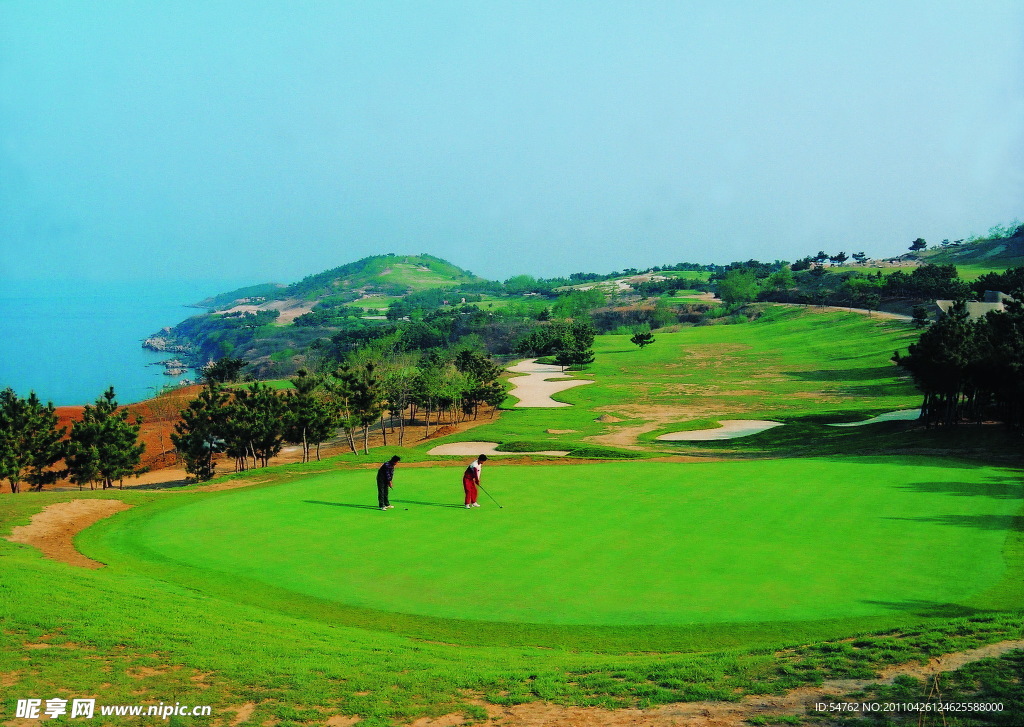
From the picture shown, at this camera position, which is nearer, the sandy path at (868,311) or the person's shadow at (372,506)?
the person's shadow at (372,506)

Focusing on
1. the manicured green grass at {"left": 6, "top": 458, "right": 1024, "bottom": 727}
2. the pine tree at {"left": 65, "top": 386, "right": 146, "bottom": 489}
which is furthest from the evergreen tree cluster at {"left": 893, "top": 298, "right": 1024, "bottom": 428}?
the pine tree at {"left": 65, "top": 386, "right": 146, "bottom": 489}

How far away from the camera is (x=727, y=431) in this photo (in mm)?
59188

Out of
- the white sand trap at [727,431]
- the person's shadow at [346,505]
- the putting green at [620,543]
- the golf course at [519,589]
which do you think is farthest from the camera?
the white sand trap at [727,431]

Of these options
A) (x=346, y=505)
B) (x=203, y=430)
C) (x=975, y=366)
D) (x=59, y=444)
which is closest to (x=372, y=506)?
(x=346, y=505)

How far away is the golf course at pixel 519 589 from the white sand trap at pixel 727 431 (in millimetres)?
24365

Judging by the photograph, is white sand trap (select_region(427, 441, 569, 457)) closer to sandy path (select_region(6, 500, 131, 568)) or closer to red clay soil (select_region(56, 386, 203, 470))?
sandy path (select_region(6, 500, 131, 568))

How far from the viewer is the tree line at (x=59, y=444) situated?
41.6 m

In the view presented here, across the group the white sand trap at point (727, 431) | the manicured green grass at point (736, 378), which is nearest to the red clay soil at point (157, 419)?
the manicured green grass at point (736, 378)

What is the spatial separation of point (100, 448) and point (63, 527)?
77.2ft

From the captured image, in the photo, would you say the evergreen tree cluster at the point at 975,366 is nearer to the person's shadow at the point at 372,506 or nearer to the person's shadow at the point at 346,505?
the person's shadow at the point at 372,506

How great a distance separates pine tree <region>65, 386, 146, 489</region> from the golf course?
15426 millimetres

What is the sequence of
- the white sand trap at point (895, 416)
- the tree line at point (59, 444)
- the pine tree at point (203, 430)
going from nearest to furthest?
the tree line at point (59, 444), the pine tree at point (203, 430), the white sand trap at point (895, 416)

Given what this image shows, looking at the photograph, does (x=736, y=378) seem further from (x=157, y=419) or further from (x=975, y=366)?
(x=157, y=419)

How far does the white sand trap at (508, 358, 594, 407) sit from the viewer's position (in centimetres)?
8281
